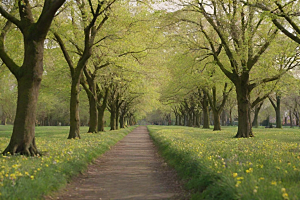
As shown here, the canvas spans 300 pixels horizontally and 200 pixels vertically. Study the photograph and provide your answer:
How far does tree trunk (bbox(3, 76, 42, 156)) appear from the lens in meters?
9.84

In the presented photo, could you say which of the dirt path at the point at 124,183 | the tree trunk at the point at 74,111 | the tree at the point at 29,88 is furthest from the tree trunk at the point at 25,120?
the tree trunk at the point at 74,111

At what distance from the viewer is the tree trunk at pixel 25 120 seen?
32.3 ft

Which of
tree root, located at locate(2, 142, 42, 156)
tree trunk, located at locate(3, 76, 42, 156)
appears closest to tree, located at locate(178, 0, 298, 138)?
tree trunk, located at locate(3, 76, 42, 156)

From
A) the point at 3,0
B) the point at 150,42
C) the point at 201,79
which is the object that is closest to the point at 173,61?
the point at 201,79

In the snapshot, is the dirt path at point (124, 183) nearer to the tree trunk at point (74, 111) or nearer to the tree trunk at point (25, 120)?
the tree trunk at point (25, 120)

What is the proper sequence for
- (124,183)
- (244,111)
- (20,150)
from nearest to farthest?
(124,183), (20,150), (244,111)

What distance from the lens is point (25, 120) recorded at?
32.7ft

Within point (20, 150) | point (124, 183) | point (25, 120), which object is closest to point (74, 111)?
point (25, 120)

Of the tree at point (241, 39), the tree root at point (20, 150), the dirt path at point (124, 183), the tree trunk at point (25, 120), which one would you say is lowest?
the dirt path at point (124, 183)

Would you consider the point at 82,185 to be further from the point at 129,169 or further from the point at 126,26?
the point at 126,26

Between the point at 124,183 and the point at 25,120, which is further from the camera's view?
the point at 25,120

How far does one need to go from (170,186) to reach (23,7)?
8.55m

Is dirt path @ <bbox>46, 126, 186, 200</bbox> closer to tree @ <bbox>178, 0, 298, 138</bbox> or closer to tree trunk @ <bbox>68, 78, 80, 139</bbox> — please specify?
tree trunk @ <bbox>68, 78, 80, 139</bbox>

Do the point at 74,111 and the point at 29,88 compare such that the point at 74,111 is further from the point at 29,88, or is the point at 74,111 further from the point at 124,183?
the point at 124,183
